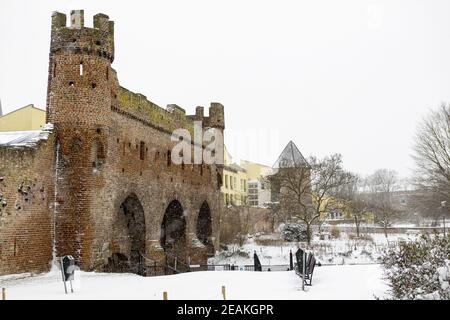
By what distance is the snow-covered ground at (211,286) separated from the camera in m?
12.2

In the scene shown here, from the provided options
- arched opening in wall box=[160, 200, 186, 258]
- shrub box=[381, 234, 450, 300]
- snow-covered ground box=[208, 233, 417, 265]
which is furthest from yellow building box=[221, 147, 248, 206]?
shrub box=[381, 234, 450, 300]

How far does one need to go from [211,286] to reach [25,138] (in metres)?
10.2

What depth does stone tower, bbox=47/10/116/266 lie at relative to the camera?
1794 centimetres

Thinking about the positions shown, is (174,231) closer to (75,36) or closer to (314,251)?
(314,251)

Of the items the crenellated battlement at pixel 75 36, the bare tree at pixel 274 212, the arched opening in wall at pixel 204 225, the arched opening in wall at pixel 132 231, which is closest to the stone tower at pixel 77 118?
the crenellated battlement at pixel 75 36

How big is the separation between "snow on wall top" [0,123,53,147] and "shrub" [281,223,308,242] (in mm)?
25682

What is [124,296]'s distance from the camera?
1252 cm

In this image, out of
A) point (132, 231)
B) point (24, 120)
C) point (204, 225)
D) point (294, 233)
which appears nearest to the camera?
point (132, 231)

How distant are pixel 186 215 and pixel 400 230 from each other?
31.5 metres

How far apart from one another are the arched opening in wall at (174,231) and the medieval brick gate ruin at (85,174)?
341 cm

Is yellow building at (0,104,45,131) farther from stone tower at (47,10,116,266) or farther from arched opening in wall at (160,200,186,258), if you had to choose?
stone tower at (47,10,116,266)

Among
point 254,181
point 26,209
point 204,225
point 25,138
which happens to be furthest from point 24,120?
point 254,181

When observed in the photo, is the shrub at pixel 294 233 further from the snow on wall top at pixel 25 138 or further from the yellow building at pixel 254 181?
the snow on wall top at pixel 25 138

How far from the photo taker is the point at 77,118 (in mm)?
18609
